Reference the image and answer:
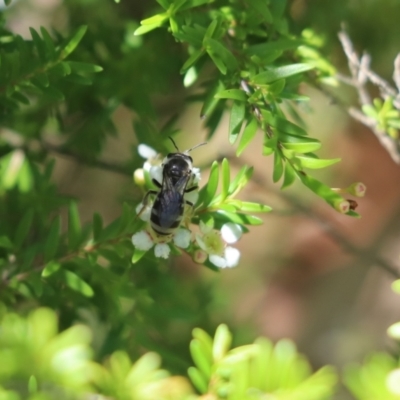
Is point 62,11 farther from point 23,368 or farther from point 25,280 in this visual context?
point 23,368

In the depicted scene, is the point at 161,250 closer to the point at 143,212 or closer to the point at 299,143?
the point at 143,212

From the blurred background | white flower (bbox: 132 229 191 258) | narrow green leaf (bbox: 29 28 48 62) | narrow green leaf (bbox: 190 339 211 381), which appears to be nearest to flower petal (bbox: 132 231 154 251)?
white flower (bbox: 132 229 191 258)

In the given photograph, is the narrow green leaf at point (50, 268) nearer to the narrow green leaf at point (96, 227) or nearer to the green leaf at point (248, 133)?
the narrow green leaf at point (96, 227)

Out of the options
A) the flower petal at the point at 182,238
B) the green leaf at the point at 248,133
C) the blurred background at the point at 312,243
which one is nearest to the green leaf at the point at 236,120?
the green leaf at the point at 248,133

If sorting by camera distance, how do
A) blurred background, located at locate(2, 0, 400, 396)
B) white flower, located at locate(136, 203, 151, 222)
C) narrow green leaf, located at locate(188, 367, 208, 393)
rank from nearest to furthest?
1. narrow green leaf, located at locate(188, 367, 208, 393)
2. white flower, located at locate(136, 203, 151, 222)
3. blurred background, located at locate(2, 0, 400, 396)

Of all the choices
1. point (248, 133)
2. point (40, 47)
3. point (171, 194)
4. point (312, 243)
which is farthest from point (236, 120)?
point (312, 243)

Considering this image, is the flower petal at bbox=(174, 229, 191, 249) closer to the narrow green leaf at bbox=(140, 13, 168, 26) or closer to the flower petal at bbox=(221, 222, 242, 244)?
the flower petal at bbox=(221, 222, 242, 244)
